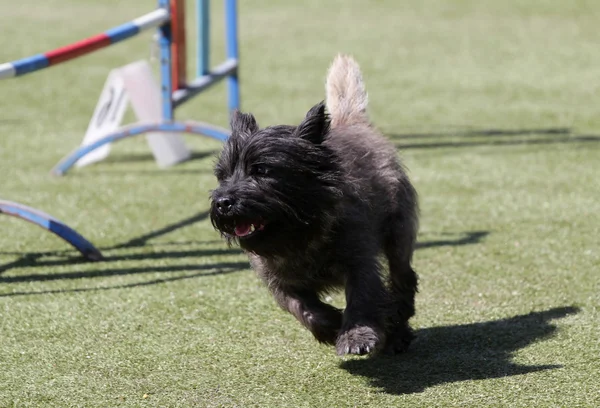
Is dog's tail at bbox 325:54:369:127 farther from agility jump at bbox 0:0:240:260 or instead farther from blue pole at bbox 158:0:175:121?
blue pole at bbox 158:0:175:121

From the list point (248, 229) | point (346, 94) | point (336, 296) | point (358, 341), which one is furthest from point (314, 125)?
point (336, 296)

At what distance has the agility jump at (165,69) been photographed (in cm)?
530

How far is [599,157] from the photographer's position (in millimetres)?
7609

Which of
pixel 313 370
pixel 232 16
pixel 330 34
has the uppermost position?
pixel 232 16

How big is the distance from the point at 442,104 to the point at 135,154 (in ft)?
10.4

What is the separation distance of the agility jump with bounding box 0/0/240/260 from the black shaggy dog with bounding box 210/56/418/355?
1670 millimetres

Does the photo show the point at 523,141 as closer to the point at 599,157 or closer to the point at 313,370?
the point at 599,157


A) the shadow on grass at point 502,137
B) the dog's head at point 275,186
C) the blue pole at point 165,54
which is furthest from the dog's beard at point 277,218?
the shadow on grass at point 502,137

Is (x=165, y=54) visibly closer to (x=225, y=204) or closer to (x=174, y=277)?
(x=174, y=277)

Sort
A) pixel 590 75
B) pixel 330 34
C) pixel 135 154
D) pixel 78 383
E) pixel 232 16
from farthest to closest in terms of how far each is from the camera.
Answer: pixel 330 34
pixel 590 75
pixel 135 154
pixel 232 16
pixel 78 383

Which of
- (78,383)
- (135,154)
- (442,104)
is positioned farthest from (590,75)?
(78,383)

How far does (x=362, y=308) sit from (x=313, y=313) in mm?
236

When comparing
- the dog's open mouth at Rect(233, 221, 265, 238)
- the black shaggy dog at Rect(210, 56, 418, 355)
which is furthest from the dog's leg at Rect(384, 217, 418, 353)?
the dog's open mouth at Rect(233, 221, 265, 238)

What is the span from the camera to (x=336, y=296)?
16.0 ft
